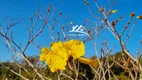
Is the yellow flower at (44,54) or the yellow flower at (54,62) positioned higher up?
the yellow flower at (44,54)

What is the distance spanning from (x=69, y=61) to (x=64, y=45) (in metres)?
0.07

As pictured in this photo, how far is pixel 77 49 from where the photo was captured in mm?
1109

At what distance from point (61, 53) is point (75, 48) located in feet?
Answer: 0.19

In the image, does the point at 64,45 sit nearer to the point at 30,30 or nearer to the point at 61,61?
the point at 61,61

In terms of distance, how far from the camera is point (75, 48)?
111 cm

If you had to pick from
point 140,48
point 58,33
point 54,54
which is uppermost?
point 58,33

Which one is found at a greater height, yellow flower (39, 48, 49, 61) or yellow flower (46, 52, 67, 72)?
yellow flower (39, 48, 49, 61)

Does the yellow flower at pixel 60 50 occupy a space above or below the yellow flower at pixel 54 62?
above

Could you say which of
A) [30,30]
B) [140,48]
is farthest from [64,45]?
[30,30]

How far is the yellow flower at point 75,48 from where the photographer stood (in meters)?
1.09

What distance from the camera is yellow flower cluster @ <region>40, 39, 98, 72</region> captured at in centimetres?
108

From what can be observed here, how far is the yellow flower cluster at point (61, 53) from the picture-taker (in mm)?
1085

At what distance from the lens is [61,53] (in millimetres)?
1125

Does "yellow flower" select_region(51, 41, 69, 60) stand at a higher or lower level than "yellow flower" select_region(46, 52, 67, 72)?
higher
